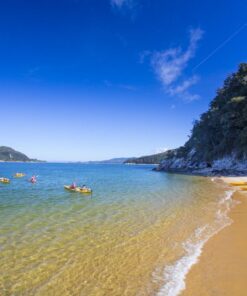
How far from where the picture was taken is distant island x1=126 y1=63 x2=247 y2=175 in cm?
5903

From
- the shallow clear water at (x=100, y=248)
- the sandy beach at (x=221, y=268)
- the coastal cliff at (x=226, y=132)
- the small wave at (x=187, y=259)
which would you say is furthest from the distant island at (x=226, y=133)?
the sandy beach at (x=221, y=268)

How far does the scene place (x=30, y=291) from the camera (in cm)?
687

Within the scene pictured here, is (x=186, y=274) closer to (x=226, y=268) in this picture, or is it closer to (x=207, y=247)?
(x=226, y=268)

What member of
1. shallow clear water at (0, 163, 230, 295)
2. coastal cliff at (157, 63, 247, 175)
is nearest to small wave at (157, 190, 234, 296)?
shallow clear water at (0, 163, 230, 295)

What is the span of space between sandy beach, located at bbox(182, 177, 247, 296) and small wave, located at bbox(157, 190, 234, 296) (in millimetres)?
186

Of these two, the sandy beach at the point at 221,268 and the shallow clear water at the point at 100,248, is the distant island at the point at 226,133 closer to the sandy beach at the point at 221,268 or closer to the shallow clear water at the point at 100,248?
the shallow clear water at the point at 100,248

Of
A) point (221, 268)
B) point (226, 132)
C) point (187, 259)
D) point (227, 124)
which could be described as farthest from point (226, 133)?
point (221, 268)

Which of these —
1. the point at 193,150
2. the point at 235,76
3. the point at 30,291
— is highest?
the point at 235,76

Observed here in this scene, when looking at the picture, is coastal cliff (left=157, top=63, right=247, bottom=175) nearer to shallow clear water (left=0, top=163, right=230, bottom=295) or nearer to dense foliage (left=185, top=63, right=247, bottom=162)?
dense foliage (left=185, top=63, right=247, bottom=162)

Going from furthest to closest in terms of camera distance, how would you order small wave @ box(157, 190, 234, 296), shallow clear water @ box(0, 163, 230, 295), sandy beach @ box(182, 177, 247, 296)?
shallow clear water @ box(0, 163, 230, 295) → small wave @ box(157, 190, 234, 296) → sandy beach @ box(182, 177, 247, 296)

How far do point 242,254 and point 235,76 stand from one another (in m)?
69.2

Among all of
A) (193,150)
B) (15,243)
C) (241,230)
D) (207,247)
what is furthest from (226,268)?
(193,150)

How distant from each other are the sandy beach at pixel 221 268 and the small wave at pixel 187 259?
0.19m

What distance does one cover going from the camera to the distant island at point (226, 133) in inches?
2324
